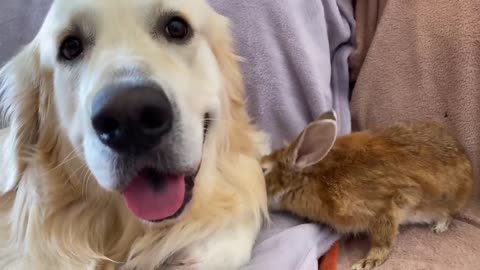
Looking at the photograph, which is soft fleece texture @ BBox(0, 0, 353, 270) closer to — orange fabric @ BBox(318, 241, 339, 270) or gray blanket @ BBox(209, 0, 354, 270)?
gray blanket @ BBox(209, 0, 354, 270)

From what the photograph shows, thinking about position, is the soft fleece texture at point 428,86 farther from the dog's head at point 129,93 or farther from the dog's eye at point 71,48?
the dog's eye at point 71,48

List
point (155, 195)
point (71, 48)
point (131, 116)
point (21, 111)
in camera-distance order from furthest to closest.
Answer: point (21, 111)
point (71, 48)
point (155, 195)
point (131, 116)

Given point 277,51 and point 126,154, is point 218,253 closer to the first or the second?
point 126,154

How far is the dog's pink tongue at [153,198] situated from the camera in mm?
1135

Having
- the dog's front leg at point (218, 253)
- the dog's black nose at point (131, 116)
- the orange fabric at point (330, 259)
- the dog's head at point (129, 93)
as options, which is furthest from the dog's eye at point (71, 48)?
the orange fabric at point (330, 259)

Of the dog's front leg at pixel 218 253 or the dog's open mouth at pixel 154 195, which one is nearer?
the dog's open mouth at pixel 154 195

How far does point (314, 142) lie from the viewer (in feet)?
4.83

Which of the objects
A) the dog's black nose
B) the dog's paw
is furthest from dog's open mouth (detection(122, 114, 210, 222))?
the dog's paw

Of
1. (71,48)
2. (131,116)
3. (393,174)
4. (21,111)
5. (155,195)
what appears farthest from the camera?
(393,174)

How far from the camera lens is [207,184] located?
1342 millimetres

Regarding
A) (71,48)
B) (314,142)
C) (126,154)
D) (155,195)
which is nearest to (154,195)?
(155,195)

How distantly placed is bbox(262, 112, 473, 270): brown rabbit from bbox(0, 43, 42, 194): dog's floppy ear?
605mm

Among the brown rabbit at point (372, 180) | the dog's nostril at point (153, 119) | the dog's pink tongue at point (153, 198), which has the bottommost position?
the brown rabbit at point (372, 180)

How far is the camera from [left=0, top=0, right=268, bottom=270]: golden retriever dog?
110 centimetres
